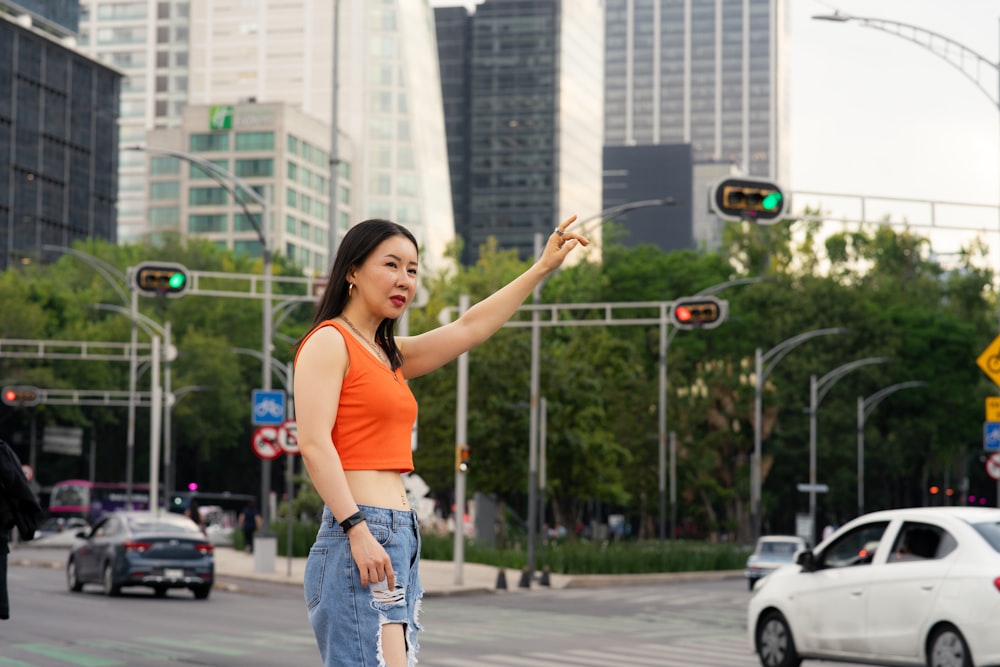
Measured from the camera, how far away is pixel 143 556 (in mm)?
28312

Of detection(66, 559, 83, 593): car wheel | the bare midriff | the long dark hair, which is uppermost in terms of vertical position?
the long dark hair

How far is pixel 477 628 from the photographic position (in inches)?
925

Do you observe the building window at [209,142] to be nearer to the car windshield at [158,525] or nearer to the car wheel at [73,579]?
the car wheel at [73,579]

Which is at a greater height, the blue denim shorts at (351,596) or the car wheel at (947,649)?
the blue denim shorts at (351,596)

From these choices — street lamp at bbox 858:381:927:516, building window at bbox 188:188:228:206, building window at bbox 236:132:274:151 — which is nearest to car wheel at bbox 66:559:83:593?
street lamp at bbox 858:381:927:516

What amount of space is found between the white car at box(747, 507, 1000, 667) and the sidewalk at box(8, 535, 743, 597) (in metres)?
16.5

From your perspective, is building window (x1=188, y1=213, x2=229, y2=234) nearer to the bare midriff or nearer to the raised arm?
the raised arm

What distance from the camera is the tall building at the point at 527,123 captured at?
6560 inches

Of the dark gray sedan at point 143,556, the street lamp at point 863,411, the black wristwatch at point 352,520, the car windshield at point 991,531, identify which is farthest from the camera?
the street lamp at point 863,411

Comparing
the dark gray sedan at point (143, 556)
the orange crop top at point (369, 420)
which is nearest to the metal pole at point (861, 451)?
the dark gray sedan at point (143, 556)

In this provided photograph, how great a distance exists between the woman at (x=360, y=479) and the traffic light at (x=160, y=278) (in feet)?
Result: 94.6

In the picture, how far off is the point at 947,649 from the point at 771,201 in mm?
11947

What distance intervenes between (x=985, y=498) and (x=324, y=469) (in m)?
105

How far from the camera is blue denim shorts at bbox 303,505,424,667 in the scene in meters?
4.97
